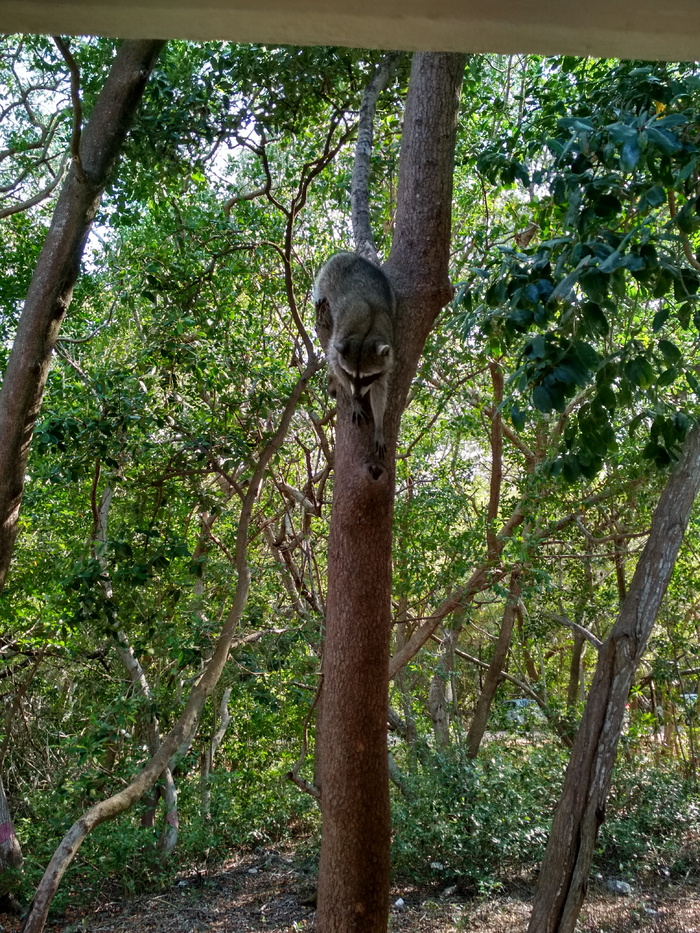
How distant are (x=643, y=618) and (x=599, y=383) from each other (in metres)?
3.12

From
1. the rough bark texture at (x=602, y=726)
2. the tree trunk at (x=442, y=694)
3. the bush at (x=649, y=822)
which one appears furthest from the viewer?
the tree trunk at (x=442, y=694)

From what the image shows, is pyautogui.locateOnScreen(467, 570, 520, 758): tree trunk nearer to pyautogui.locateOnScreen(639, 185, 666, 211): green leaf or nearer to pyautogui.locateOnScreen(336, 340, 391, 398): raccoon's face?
pyautogui.locateOnScreen(336, 340, 391, 398): raccoon's face

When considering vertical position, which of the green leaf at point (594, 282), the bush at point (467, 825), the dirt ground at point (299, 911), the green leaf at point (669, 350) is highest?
the green leaf at point (594, 282)

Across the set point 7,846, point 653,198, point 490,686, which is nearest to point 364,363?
point 653,198

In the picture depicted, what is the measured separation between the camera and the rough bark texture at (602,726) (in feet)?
14.7

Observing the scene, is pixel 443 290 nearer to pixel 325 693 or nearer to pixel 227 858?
pixel 325 693

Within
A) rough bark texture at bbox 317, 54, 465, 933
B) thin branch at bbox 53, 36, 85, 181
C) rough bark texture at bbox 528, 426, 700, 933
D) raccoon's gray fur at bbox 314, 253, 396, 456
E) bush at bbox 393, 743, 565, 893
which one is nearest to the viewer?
rough bark texture at bbox 317, 54, 465, 933

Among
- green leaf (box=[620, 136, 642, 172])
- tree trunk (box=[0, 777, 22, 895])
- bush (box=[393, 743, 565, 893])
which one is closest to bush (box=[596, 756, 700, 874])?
bush (box=[393, 743, 565, 893])

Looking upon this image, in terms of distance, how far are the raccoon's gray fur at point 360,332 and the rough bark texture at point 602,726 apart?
2324 mm

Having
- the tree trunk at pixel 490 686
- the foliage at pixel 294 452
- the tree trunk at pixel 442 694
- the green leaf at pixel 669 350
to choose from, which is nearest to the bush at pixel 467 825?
the foliage at pixel 294 452

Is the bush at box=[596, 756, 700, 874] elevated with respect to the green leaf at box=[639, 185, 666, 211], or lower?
lower

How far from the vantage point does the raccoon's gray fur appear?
11.2 feet

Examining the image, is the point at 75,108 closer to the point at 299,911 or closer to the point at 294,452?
the point at 294,452

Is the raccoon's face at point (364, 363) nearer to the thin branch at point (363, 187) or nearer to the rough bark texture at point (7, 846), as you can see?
the thin branch at point (363, 187)
